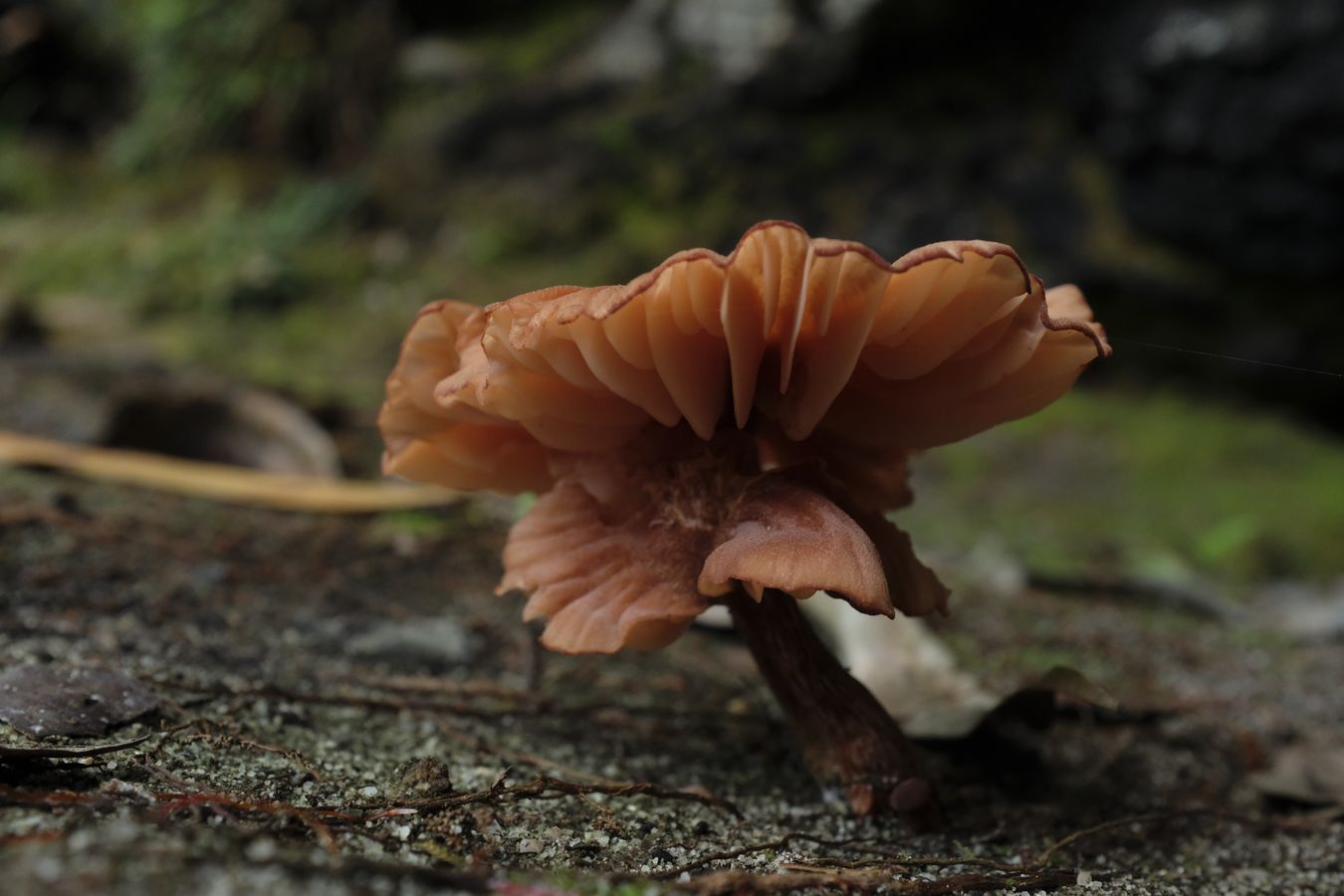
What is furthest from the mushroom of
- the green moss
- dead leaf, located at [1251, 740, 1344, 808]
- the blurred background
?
the green moss

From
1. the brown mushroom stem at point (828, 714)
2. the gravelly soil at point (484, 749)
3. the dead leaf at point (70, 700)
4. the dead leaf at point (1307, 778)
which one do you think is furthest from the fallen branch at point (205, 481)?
the dead leaf at point (1307, 778)

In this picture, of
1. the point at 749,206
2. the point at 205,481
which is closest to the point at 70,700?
the point at 205,481

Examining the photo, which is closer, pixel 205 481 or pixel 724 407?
pixel 724 407

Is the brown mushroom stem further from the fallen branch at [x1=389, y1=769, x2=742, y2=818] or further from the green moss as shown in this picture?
the green moss

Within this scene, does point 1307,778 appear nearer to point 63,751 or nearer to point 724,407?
point 724,407

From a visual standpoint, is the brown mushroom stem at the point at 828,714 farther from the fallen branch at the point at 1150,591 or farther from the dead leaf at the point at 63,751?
the fallen branch at the point at 1150,591

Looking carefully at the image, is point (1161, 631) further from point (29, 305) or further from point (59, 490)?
point (29, 305)
